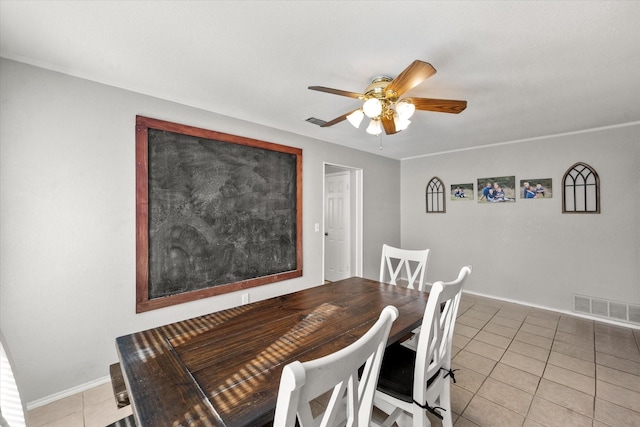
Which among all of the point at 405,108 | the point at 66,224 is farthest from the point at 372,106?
the point at 66,224

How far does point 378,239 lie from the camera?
182 inches

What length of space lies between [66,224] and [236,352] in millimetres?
1777

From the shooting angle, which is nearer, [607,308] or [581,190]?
[607,308]

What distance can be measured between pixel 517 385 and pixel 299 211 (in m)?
2.65

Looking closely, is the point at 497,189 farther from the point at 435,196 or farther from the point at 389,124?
the point at 389,124

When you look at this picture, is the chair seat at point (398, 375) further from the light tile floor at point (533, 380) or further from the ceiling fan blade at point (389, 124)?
the ceiling fan blade at point (389, 124)

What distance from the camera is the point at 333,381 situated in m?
0.63

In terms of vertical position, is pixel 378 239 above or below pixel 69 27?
below

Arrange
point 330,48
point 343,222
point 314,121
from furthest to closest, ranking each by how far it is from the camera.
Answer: point 343,222 < point 314,121 < point 330,48

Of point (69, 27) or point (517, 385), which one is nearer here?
point (69, 27)

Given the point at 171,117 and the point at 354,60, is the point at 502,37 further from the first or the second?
the point at 171,117

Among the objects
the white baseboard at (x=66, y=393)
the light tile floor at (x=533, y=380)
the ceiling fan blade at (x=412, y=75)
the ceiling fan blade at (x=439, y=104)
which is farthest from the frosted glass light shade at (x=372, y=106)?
the white baseboard at (x=66, y=393)

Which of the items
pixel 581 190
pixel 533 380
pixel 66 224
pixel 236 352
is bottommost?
pixel 533 380

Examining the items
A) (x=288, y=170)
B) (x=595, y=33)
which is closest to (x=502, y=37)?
(x=595, y=33)
